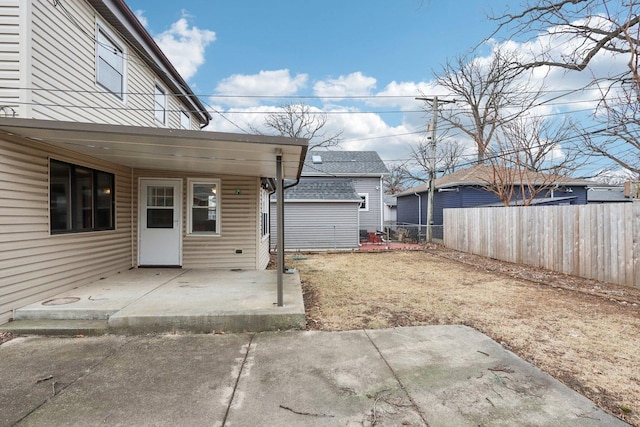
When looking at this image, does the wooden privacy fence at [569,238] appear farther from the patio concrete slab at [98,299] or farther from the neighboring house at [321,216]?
the patio concrete slab at [98,299]

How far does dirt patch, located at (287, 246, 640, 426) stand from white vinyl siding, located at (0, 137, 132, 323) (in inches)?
146

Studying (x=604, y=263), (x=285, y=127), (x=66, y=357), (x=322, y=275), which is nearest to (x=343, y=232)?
(x=322, y=275)

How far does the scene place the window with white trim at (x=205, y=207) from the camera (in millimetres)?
7172

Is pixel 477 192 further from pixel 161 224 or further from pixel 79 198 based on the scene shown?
pixel 79 198

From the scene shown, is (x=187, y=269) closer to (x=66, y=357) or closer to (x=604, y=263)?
(x=66, y=357)

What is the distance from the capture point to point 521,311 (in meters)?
4.95

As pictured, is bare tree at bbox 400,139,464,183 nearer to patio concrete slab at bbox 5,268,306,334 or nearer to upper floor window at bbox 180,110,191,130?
upper floor window at bbox 180,110,191,130

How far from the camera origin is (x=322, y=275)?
803 cm

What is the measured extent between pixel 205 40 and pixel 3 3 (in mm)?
8465

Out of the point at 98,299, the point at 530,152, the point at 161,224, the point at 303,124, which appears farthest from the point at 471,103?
the point at 98,299

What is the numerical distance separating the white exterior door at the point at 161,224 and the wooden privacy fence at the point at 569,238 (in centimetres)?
901

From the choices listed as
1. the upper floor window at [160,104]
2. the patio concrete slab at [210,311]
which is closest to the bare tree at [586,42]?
the patio concrete slab at [210,311]

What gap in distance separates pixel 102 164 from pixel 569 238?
33.3 feet

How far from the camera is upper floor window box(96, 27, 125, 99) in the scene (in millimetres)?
5781
